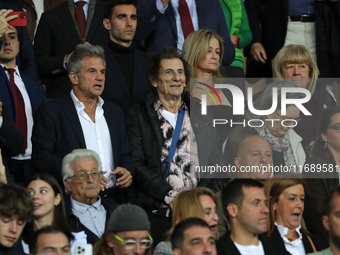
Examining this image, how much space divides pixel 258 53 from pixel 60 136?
2860mm

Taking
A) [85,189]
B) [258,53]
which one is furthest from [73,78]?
[258,53]

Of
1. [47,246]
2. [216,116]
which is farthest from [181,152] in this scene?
[47,246]

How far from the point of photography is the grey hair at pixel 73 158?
274 inches

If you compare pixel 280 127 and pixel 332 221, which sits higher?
pixel 280 127

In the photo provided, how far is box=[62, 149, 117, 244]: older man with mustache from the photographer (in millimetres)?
6902

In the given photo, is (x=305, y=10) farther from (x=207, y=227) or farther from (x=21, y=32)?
(x=207, y=227)

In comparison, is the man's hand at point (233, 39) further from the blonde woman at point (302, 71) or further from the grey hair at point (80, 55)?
the grey hair at point (80, 55)

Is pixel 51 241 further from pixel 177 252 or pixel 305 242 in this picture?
pixel 305 242

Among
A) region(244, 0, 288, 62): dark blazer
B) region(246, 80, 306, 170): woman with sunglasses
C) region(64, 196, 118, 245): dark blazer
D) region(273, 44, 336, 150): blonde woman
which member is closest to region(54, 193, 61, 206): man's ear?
region(64, 196, 118, 245): dark blazer

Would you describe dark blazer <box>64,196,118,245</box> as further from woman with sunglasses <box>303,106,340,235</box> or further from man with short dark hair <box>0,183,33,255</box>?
woman with sunglasses <box>303,106,340,235</box>

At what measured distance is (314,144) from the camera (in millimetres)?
7809

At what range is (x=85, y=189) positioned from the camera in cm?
691

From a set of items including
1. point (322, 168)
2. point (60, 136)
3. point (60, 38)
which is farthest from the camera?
point (60, 38)

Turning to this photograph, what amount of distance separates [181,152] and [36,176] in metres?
1.23
